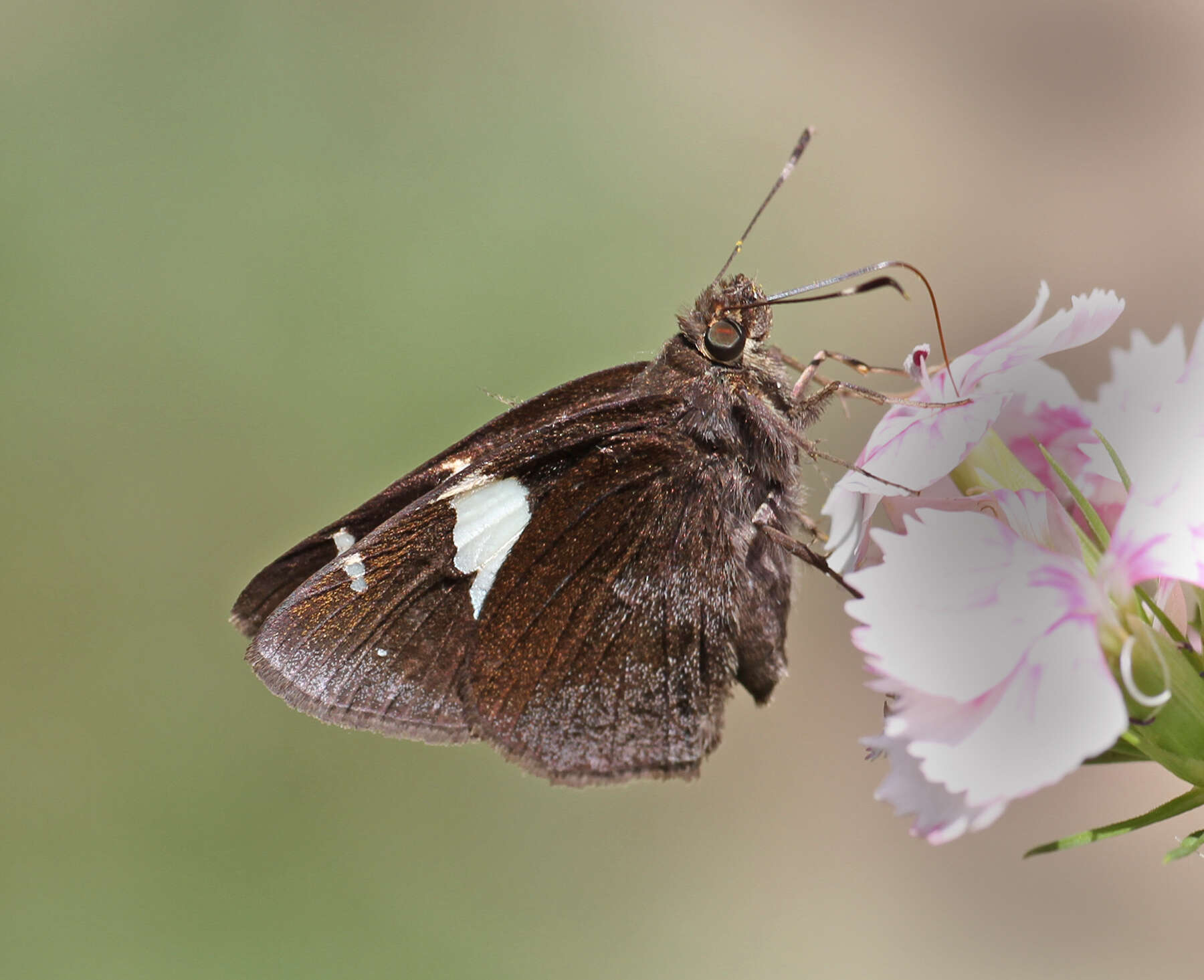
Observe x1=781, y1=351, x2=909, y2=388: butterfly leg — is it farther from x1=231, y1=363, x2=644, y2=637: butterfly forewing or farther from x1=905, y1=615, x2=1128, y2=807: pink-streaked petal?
x1=905, y1=615, x2=1128, y2=807: pink-streaked petal

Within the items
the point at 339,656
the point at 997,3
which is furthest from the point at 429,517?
the point at 997,3

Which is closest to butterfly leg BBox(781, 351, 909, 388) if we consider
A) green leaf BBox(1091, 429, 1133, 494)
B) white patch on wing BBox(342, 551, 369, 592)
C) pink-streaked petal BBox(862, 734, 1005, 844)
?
green leaf BBox(1091, 429, 1133, 494)

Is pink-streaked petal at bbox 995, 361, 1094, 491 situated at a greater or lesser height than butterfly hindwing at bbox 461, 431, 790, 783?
greater

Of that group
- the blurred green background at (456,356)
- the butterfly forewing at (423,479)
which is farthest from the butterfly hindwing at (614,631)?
the blurred green background at (456,356)

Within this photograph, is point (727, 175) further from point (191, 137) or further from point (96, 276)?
point (96, 276)

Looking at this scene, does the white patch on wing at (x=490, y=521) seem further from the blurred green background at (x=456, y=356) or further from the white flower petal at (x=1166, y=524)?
the blurred green background at (x=456, y=356)

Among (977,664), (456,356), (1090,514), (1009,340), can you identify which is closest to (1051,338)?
(1009,340)
